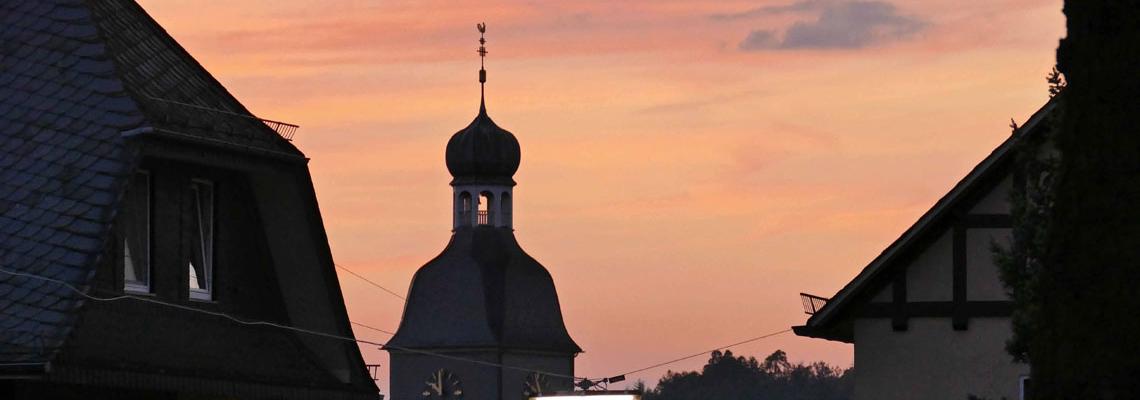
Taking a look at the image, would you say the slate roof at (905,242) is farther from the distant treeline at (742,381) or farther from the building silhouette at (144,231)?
the distant treeline at (742,381)

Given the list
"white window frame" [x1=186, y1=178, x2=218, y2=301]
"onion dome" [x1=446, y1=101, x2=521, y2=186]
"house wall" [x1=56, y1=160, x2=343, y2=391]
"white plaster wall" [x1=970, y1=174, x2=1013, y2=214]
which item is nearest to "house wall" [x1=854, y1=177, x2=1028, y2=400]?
"white plaster wall" [x1=970, y1=174, x2=1013, y2=214]

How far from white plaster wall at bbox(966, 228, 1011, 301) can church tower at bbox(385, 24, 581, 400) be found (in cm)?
10281

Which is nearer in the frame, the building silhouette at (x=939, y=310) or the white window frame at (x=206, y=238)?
the white window frame at (x=206, y=238)

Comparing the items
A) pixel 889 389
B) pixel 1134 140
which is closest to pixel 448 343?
pixel 889 389

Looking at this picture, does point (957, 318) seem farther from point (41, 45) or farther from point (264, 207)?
point (41, 45)

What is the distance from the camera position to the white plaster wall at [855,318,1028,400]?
2911 centimetres

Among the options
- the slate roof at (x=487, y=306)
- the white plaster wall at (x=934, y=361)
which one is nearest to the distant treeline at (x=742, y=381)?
the slate roof at (x=487, y=306)

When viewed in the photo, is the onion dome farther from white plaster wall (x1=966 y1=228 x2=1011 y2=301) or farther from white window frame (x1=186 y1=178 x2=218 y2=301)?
white window frame (x1=186 y1=178 x2=218 y2=301)

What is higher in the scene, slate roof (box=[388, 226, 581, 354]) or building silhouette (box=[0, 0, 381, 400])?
slate roof (box=[388, 226, 581, 354])

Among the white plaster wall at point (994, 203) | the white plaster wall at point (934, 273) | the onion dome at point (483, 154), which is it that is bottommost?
the white plaster wall at point (934, 273)

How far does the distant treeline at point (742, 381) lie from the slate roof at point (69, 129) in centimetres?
12417

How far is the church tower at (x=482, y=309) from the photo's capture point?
133125 mm

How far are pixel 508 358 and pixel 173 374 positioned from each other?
111 m

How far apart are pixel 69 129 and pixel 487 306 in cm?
11208
